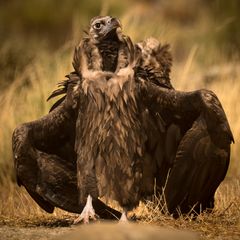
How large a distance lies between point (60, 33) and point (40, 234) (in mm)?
26954

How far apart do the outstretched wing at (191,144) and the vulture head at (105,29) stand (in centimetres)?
65

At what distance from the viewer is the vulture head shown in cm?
980

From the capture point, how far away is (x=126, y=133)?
9.48m

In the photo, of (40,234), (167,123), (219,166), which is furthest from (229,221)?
(40,234)

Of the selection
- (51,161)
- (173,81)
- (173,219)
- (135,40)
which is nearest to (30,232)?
(51,161)

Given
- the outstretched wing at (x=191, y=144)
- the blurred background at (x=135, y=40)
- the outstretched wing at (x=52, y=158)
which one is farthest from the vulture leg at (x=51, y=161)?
the blurred background at (x=135, y=40)

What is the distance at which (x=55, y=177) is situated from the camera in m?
10.1

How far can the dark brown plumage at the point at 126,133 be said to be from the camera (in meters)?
9.45

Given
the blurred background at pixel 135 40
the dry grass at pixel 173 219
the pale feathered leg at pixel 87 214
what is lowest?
the dry grass at pixel 173 219

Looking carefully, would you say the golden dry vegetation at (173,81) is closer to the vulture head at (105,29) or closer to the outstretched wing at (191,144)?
the outstretched wing at (191,144)

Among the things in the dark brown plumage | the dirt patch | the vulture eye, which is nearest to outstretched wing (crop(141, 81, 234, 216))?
the dark brown plumage

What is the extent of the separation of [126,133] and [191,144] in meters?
0.64

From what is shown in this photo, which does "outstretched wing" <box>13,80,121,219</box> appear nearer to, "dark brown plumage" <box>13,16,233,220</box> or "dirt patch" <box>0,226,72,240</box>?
"dark brown plumage" <box>13,16,233,220</box>

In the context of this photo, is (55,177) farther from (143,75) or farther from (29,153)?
(143,75)
